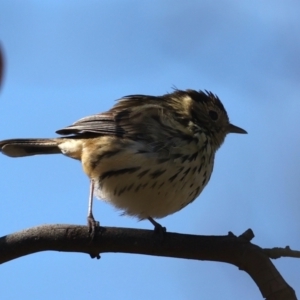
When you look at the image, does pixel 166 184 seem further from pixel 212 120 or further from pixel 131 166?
pixel 212 120

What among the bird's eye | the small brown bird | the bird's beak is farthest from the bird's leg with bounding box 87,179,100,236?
the bird's beak

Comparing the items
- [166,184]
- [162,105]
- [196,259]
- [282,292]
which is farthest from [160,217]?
[282,292]

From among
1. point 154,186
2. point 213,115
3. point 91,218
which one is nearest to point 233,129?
point 213,115

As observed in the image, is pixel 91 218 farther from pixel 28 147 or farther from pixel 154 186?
pixel 28 147

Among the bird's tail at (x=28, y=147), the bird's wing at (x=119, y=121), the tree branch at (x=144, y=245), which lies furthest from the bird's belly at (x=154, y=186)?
the tree branch at (x=144, y=245)

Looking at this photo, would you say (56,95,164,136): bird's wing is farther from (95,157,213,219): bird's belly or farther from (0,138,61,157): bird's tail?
(95,157,213,219): bird's belly

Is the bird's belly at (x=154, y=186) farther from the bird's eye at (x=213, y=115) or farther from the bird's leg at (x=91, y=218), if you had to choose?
the bird's eye at (x=213, y=115)

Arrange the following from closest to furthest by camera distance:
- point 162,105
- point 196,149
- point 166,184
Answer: point 166,184 < point 196,149 < point 162,105
